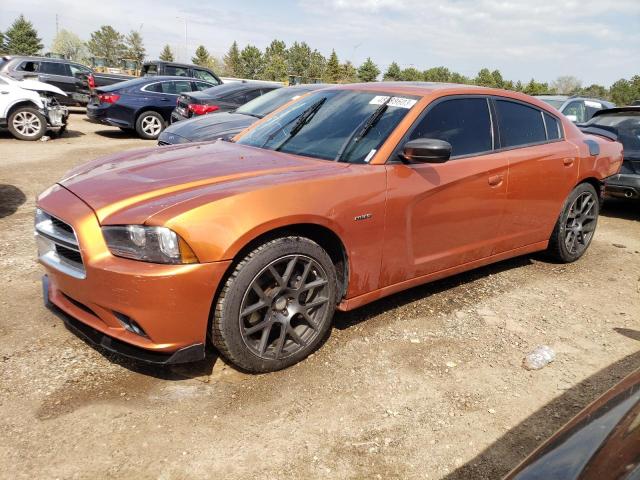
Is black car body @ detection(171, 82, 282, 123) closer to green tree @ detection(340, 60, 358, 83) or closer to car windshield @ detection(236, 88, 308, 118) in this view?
car windshield @ detection(236, 88, 308, 118)

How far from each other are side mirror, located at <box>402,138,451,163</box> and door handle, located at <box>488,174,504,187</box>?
0.79 m

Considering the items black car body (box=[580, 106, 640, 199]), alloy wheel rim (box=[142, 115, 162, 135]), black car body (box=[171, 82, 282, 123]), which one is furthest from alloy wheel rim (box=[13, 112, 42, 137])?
black car body (box=[580, 106, 640, 199])

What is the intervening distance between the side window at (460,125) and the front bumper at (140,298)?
5.69 ft

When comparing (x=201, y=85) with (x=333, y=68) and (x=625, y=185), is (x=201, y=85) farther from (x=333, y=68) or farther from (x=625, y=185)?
(x=333, y=68)

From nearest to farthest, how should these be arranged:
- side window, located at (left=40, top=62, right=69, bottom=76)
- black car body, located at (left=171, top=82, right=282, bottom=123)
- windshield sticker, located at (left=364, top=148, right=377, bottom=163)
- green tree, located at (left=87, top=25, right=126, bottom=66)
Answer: windshield sticker, located at (left=364, top=148, right=377, bottom=163) < black car body, located at (left=171, top=82, right=282, bottom=123) < side window, located at (left=40, top=62, right=69, bottom=76) < green tree, located at (left=87, top=25, right=126, bottom=66)

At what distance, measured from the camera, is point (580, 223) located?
4961mm

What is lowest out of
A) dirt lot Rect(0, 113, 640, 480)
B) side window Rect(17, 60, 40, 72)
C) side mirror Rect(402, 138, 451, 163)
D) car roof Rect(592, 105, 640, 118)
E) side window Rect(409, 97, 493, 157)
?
dirt lot Rect(0, 113, 640, 480)

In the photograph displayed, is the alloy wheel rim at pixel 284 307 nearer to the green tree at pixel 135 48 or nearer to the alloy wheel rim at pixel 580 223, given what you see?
the alloy wheel rim at pixel 580 223

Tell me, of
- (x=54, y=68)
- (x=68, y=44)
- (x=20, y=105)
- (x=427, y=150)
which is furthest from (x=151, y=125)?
(x=68, y=44)

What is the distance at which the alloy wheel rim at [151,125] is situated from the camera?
12484 millimetres

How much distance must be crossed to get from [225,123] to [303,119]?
4.10 meters

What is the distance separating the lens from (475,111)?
389 centimetres

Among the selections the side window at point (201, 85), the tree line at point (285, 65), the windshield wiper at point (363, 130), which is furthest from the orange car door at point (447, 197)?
the tree line at point (285, 65)

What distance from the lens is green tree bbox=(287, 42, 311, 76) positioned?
6450 centimetres
